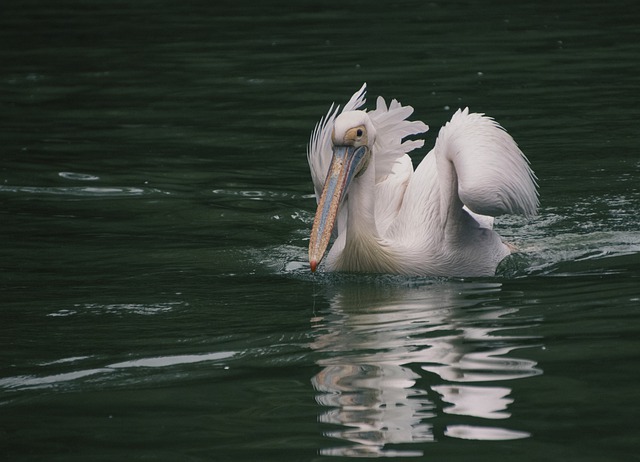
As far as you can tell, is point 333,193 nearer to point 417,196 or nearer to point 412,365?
point 417,196

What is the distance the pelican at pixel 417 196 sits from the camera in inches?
223

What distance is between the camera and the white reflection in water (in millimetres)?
3650

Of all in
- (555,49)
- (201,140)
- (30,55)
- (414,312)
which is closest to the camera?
(414,312)

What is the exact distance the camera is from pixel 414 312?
16.6ft

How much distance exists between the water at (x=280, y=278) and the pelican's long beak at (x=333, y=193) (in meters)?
0.25

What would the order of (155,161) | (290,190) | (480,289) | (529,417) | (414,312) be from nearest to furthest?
(529,417) < (414,312) < (480,289) < (290,190) < (155,161)

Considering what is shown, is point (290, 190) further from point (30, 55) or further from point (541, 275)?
point (30, 55)

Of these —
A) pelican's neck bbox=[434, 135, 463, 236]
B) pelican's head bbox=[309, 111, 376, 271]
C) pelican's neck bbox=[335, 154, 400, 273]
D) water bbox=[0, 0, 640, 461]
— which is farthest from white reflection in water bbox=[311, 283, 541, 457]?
pelican's neck bbox=[434, 135, 463, 236]

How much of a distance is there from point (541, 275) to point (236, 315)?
1.47 m

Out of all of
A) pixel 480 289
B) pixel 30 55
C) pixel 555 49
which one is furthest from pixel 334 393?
pixel 30 55

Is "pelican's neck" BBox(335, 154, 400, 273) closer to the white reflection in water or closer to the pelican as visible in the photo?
the pelican

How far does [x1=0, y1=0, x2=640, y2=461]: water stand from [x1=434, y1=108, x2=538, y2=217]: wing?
1.10 feet

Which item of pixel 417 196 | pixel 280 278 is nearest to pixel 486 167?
pixel 417 196

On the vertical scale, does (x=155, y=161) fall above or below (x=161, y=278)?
above
